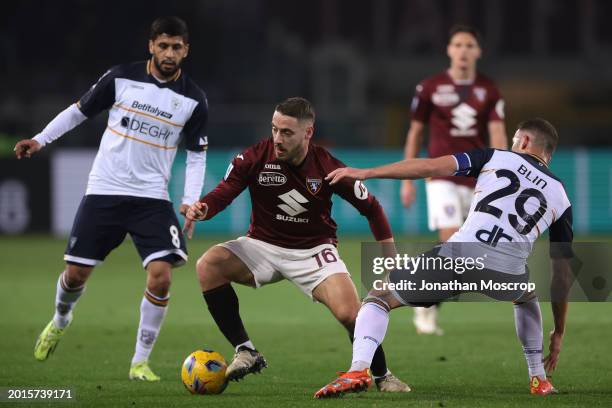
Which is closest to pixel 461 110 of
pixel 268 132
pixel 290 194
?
pixel 290 194

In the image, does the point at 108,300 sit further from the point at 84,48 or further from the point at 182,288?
the point at 84,48

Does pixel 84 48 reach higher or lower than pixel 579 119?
higher

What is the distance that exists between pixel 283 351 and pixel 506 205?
2.99 meters

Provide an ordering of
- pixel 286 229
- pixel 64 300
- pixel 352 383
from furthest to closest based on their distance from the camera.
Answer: pixel 64 300 < pixel 286 229 < pixel 352 383

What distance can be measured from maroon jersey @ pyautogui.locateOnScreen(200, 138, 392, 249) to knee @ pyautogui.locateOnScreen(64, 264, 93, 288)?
1.32 m

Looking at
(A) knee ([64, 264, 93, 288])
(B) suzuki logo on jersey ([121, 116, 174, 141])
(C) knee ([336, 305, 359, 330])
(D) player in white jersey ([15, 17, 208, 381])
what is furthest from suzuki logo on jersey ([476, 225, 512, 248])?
(A) knee ([64, 264, 93, 288])

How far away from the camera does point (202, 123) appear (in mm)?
7773

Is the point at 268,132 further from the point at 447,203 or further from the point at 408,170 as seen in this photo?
the point at 408,170

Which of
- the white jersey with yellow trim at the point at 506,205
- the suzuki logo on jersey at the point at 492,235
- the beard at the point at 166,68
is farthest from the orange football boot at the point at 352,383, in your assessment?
the beard at the point at 166,68

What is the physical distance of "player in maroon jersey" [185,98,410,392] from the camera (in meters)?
6.69

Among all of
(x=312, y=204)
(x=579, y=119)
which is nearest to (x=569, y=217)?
(x=312, y=204)

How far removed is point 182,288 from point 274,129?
6.79 m

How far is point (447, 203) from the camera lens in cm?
985

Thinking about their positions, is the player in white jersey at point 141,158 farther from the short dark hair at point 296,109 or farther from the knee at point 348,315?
the knee at point 348,315
